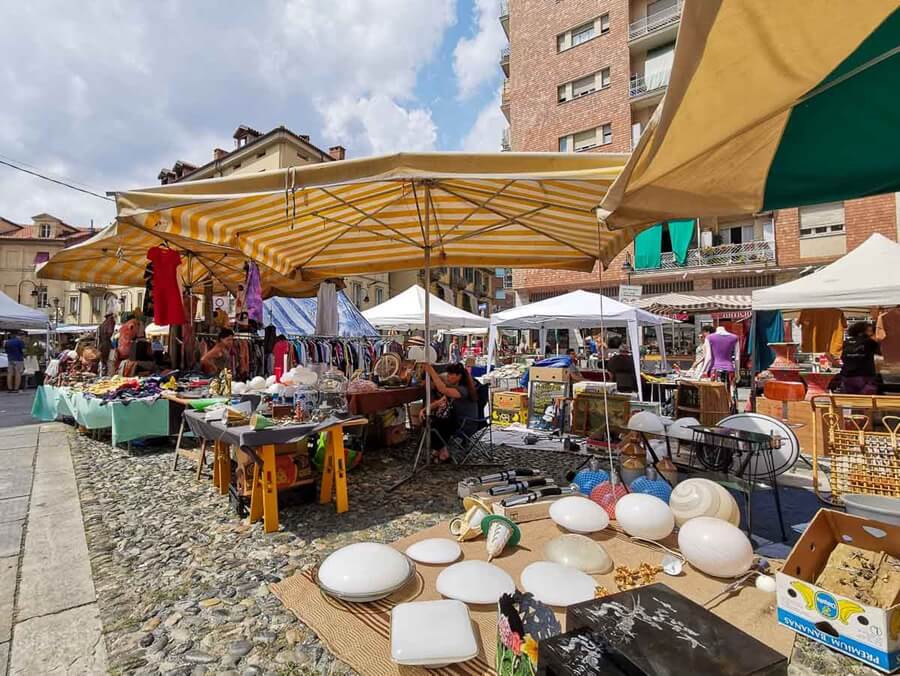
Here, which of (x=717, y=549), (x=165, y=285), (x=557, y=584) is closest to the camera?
(x=557, y=584)

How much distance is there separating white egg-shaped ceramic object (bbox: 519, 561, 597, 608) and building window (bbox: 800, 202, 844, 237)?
21.1 metres

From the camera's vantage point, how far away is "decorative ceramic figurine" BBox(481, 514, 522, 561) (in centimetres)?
269

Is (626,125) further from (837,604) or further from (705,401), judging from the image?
(837,604)

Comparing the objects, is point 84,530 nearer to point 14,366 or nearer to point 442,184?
point 442,184

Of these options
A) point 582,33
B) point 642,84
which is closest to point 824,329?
point 642,84

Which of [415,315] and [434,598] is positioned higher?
[415,315]

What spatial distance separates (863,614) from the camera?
1848 millimetres

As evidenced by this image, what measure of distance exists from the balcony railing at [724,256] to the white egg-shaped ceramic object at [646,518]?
65.8ft

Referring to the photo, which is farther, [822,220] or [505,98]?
[505,98]

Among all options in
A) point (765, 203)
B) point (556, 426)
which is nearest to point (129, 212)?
point (765, 203)

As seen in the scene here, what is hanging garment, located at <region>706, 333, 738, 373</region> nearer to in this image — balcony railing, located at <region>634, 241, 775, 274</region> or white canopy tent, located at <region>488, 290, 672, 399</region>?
white canopy tent, located at <region>488, 290, 672, 399</region>

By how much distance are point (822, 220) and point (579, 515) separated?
21120 millimetres

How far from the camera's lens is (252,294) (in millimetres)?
6219

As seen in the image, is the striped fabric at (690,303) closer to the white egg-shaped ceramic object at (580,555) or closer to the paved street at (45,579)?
the white egg-shaped ceramic object at (580,555)
